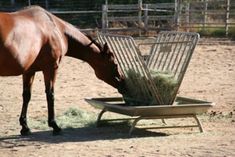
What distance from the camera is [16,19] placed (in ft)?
24.7

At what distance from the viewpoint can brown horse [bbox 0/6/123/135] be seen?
24.0 feet

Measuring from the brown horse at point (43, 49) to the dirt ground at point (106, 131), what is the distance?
55 centimetres

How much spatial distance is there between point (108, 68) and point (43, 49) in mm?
1084

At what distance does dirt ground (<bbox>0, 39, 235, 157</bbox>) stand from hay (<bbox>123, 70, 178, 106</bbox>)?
0.43m

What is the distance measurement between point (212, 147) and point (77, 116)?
286 centimetres

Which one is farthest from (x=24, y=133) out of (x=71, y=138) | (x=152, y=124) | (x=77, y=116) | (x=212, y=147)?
(x=212, y=147)

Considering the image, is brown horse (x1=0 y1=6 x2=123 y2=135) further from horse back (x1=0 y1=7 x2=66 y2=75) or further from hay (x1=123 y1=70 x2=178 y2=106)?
hay (x1=123 y1=70 x2=178 y2=106)

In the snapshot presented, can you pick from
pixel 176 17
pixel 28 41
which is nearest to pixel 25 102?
pixel 28 41

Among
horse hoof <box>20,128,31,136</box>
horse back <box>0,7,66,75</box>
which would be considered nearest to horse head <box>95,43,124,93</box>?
horse back <box>0,7,66,75</box>

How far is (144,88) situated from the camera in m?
8.21

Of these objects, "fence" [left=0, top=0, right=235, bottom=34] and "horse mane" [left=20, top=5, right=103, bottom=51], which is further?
"fence" [left=0, top=0, right=235, bottom=34]

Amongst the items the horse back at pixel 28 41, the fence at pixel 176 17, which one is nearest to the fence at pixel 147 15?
Result: the fence at pixel 176 17

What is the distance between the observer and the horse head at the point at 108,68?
839 cm

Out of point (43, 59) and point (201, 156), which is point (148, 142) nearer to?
point (201, 156)
